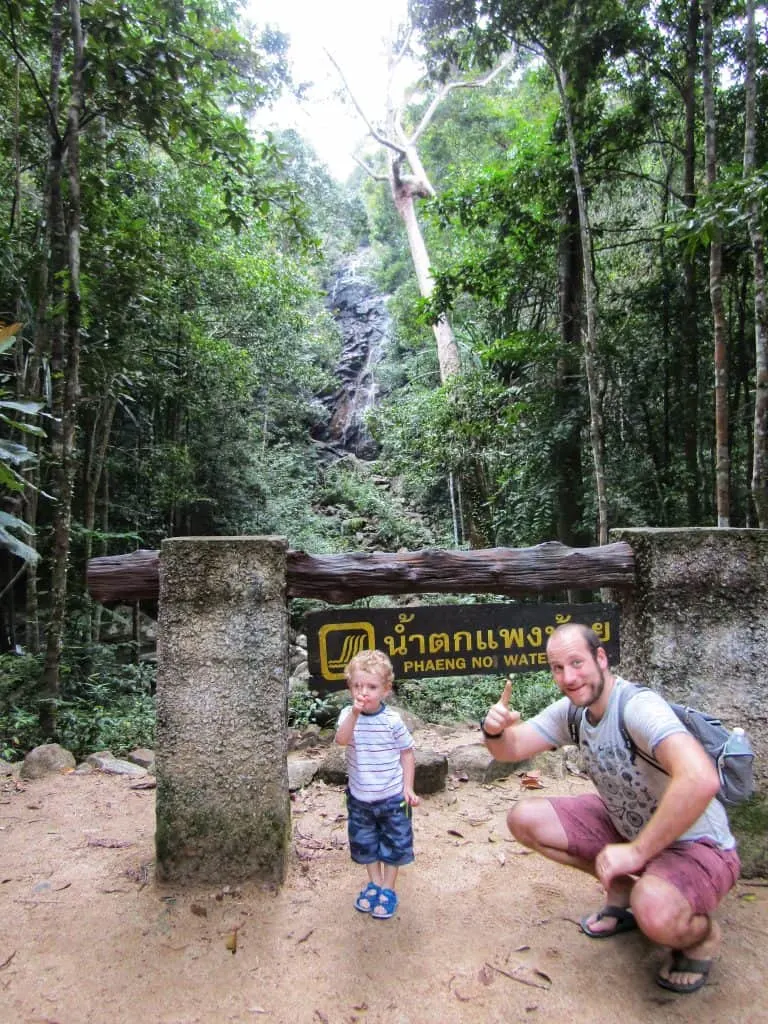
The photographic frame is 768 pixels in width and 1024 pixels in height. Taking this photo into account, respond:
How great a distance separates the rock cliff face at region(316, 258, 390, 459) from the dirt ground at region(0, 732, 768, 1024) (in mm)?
14686

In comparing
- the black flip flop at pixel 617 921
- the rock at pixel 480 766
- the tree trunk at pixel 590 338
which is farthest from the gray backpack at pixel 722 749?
the tree trunk at pixel 590 338

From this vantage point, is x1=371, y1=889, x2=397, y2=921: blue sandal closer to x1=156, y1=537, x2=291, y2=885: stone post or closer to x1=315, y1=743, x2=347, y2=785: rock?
x1=156, y1=537, x2=291, y2=885: stone post

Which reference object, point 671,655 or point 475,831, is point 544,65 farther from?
point 475,831

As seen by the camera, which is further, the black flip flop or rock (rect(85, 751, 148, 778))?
rock (rect(85, 751, 148, 778))

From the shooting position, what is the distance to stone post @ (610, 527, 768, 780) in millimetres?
2771

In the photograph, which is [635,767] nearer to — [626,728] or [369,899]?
[626,728]

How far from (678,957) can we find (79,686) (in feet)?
18.7

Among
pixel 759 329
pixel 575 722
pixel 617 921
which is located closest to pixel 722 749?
pixel 575 722

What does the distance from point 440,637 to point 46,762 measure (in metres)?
3.20

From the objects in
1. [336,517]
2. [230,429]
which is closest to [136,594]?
[230,429]

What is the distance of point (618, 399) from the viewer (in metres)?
7.87

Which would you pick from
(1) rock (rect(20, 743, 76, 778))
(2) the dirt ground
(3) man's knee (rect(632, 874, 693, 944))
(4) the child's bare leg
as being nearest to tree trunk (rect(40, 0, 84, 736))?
(1) rock (rect(20, 743, 76, 778))

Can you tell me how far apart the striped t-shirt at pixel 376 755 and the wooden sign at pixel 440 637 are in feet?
1.13

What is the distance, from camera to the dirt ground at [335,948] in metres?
1.97
